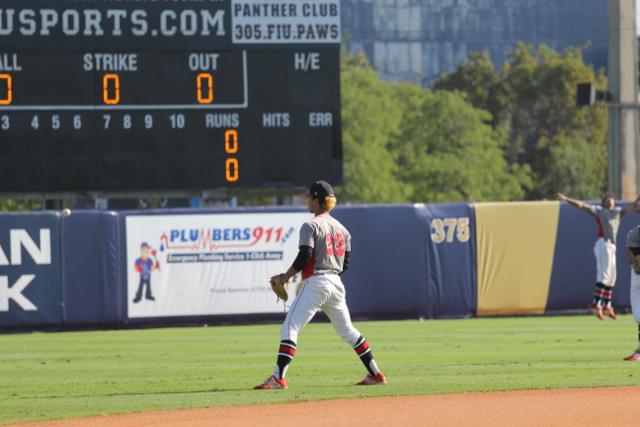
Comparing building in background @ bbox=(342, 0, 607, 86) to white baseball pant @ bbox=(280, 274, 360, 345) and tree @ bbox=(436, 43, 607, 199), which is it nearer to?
tree @ bbox=(436, 43, 607, 199)

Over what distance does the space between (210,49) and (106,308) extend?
178 inches

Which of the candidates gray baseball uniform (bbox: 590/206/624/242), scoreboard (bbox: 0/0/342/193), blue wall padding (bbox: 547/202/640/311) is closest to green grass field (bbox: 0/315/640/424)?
gray baseball uniform (bbox: 590/206/624/242)

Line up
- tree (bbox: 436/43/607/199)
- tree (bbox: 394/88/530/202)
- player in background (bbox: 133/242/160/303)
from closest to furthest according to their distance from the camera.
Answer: player in background (bbox: 133/242/160/303) < tree (bbox: 394/88/530/202) < tree (bbox: 436/43/607/199)

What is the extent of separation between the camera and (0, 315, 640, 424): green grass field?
40.9 feet

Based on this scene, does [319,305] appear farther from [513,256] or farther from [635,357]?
[513,256]

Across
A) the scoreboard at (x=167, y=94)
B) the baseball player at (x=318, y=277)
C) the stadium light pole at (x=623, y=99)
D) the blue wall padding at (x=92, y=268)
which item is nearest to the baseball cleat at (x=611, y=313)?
the scoreboard at (x=167, y=94)

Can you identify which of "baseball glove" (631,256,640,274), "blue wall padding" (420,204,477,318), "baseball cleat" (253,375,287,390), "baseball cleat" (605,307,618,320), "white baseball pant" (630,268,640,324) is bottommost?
"baseball cleat" (605,307,618,320)

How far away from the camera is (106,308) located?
2255 centimetres

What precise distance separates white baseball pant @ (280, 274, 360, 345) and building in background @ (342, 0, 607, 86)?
73.6m

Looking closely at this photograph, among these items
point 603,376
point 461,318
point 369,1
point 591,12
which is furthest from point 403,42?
point 603,376

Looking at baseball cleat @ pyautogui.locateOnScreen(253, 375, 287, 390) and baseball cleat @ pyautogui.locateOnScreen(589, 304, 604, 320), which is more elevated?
baseball cleat @ pyautogui.locateOnScreen(253, 375, 287, 390)

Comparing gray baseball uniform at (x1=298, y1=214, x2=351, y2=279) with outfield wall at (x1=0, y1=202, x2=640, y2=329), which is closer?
gray baseball uniform at (x1=298, y1=214, x2=351, y2=279)

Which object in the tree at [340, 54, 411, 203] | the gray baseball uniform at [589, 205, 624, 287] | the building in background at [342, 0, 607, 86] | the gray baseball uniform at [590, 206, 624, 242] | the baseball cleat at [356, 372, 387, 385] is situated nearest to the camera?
the baseball cleat at [356, 372, 387, 385]

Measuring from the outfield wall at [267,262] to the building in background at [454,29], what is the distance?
62192 millimetres
